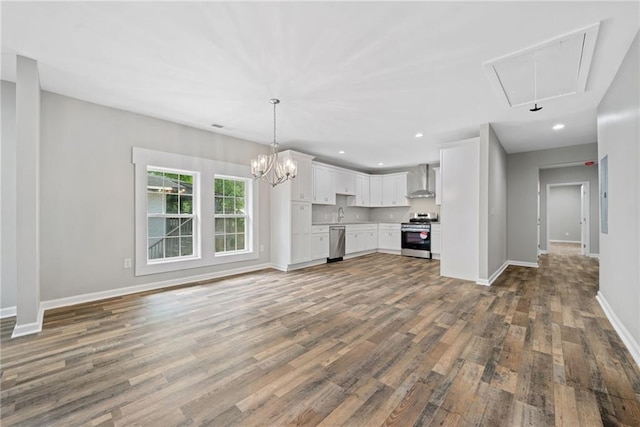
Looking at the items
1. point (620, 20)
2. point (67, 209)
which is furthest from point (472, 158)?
point (67, 209)

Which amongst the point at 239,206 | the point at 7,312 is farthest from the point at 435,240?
A: the point at 7,312

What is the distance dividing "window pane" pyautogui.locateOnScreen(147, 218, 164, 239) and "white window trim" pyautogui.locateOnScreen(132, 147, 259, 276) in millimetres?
168

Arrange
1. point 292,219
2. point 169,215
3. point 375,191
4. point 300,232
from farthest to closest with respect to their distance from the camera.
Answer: point 375,191 < point 300,232 < point 292,219 < point 169,215

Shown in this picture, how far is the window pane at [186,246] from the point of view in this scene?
4.29m

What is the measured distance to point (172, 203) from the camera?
420 cm

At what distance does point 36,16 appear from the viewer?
1.96m

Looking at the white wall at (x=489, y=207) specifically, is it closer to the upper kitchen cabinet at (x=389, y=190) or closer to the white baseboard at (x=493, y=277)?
the white baseboard at (x=493, y=277)

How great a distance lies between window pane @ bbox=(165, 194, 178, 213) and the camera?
4148 millimetres

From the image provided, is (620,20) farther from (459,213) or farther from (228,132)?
(228,132)

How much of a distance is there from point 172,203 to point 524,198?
718 centimetres

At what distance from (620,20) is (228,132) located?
15.4ft

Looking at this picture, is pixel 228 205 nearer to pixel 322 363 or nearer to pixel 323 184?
pixel 323 184

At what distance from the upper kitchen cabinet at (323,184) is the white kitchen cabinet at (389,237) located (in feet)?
6.52

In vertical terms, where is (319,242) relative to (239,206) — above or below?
below
